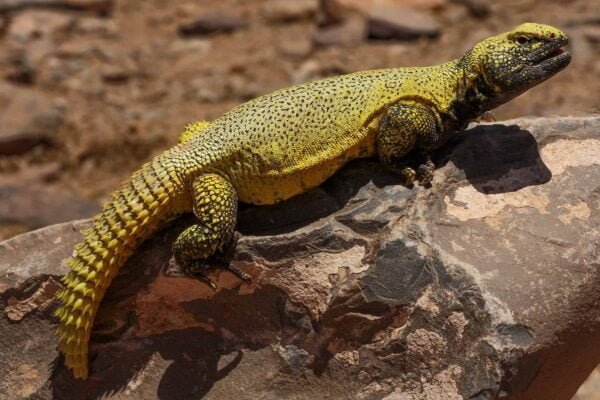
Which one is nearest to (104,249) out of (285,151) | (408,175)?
(285,151)

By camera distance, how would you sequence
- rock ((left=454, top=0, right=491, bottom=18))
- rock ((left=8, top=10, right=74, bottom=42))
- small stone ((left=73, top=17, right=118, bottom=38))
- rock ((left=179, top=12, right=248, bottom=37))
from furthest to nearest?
small stone ((left=73, top=17, right=118, bottom=38)), rock ((left=179, top=12, right=248, bottom=37)), rock ((left=8, top=10, right=74, bottom=42)), rock ((left=454, top=0, right=491, bottom=18))

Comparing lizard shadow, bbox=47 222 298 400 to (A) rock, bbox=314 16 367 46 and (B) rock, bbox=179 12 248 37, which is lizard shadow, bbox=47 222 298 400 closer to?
(A) rock, bbox=314 16 367 46

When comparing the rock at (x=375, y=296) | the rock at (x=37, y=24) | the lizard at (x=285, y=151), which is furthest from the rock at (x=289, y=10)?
the rock at (x=375, y=296)

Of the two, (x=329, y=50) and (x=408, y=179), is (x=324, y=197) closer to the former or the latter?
(x=408, y=179)

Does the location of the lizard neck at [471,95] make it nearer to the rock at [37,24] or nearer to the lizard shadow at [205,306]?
the lizard shadow at [205,306]

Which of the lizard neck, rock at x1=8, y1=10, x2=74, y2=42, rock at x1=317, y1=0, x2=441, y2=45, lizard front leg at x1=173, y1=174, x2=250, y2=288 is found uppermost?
the lizard neck

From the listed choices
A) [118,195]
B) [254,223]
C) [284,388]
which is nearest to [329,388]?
[284,388]

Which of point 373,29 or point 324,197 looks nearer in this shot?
point 324,197

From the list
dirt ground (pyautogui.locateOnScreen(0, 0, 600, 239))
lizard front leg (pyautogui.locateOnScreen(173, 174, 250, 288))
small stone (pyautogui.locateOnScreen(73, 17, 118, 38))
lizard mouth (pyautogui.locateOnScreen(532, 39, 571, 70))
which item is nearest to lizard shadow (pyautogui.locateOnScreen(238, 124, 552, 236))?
lizard front leg (pyautogui.locateOnScreen(173, 174, 250, 288))
